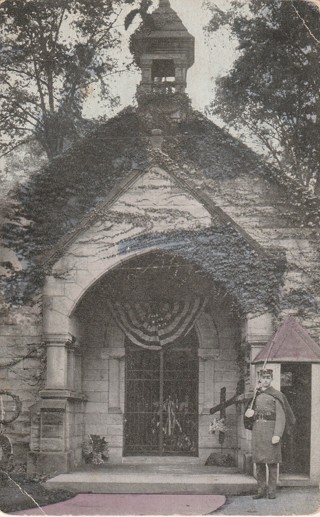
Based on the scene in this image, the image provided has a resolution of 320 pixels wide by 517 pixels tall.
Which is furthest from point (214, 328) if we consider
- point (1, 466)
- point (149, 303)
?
point (1, 466)

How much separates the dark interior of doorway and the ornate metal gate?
1.94 metres

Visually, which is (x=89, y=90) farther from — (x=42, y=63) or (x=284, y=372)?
(x=284, y=372)

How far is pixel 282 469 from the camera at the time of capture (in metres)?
11.0

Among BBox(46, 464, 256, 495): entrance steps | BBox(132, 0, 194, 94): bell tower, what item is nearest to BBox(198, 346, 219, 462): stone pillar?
BBox(46, 464, 256, 495): entrance steps

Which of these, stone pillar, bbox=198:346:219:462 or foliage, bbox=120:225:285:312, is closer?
foliage, bbox=120:225:285:312

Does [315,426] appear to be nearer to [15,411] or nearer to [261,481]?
[261,481]

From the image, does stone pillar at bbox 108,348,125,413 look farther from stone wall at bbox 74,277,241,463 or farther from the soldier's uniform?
the soldier's uniform

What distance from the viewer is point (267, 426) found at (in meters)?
10.3

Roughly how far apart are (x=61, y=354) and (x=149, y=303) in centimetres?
167

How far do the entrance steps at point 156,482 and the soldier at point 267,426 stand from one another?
13.0 inches

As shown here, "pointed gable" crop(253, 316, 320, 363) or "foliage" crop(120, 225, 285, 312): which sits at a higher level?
"foliage" crop(120, 225, 285, 312)

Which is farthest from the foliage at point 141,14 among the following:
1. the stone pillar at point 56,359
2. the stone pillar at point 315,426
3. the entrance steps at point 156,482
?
the entrance steps at point 156,482

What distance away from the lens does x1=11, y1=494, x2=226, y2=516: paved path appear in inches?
381

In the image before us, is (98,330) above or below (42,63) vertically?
below
